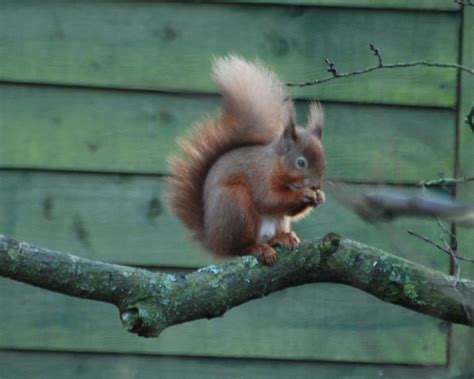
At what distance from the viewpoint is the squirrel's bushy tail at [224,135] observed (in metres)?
1.83

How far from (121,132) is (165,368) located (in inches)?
21.1

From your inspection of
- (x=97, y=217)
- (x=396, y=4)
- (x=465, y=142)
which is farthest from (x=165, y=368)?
(x=396, y=4)

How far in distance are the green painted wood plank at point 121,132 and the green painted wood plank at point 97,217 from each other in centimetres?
3

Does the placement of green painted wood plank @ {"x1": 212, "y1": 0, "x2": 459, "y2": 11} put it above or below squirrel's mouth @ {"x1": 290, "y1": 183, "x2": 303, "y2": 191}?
above

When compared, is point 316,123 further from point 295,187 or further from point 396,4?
point 396,4

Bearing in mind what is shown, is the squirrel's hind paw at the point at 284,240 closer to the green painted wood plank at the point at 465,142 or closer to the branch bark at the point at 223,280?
the branch bark at the point at 223,280

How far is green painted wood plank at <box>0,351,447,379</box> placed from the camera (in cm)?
221

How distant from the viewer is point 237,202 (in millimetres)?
1735

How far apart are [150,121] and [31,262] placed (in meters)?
1.05

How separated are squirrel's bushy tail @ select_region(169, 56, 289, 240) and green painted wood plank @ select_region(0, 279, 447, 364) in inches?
17.2

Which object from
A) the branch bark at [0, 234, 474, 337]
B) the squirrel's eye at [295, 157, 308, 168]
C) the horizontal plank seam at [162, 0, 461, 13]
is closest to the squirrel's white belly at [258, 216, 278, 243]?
the squirrel's eye at [295, 157, 308, 168]

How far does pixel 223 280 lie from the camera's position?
1289 mm

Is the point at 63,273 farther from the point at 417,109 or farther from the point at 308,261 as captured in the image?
the point at 417,109

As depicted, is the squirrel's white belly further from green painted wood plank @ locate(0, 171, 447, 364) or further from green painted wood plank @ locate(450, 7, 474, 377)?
green painted wood plank @ locate(450, 7, 474, 377)
